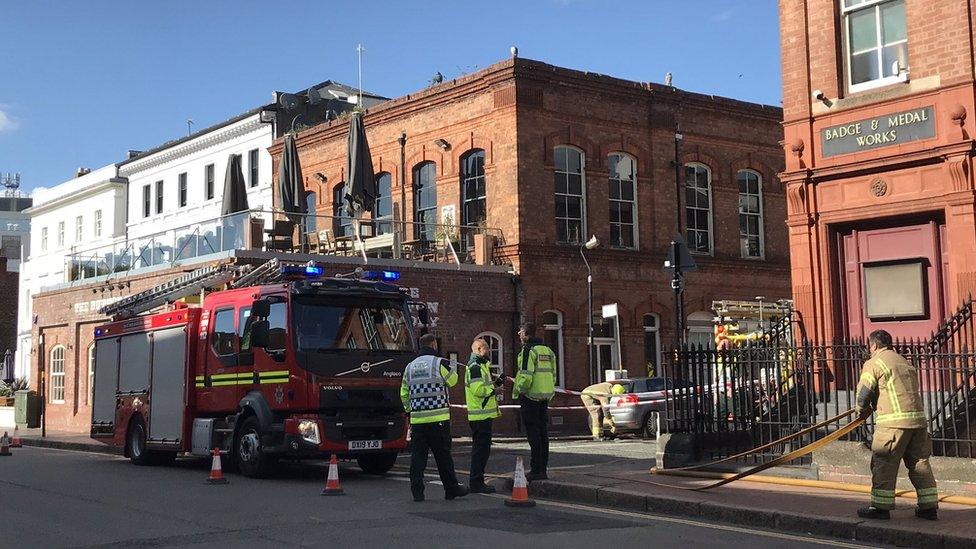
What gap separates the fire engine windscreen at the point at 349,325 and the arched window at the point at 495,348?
1160 cm

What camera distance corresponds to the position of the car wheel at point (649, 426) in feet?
78.4

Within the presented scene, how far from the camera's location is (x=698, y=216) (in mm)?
31781

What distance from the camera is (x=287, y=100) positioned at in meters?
39.2

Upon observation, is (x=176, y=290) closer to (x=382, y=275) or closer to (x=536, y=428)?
(x=382, y=275)

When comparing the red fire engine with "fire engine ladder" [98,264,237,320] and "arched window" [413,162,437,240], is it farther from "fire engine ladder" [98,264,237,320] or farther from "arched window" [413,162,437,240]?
"arched window" [413,162,437,240]

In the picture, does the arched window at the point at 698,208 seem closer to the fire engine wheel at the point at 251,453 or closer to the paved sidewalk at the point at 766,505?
the paved sidewalk at the point at 766,505

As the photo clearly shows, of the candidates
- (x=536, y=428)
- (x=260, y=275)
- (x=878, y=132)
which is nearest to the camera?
(x=536, y=428)

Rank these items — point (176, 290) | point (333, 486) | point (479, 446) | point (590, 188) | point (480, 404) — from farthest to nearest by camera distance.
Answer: point (590, 188) → point (176, 290) → point (333, 486) → point (479, 446) → point (480, 404)

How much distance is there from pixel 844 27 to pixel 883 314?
14.1 feet

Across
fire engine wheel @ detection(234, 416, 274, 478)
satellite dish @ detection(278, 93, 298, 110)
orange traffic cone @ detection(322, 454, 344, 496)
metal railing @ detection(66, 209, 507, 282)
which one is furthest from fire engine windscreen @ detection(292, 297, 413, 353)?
satellite dish @ detection(278, 93, 298, 110)

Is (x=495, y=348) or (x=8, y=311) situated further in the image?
(x=8, y=311)

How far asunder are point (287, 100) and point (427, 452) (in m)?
29.0

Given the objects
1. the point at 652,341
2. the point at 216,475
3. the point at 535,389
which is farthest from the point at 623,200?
the point at 216,475

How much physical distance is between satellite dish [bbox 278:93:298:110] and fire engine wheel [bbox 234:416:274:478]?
A: 980 inches
